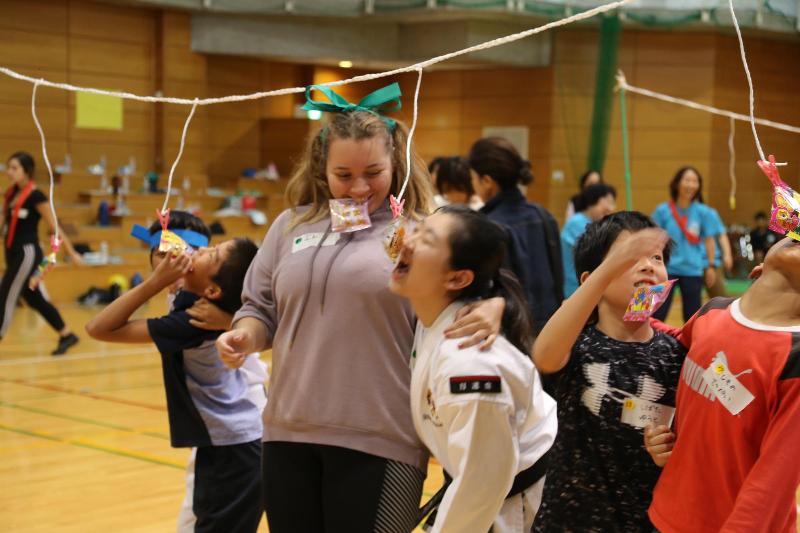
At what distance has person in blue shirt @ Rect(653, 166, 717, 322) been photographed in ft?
24.2

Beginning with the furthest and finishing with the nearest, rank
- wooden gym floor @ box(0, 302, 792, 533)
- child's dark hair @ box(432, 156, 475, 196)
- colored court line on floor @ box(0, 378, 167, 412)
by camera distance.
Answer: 1. colored court line on floor @ box(0, 378, 167, 412)
2. child's dark hair @ box(432, 156, 475, 196)
3. wooden gym floor @ box(0, 302, 792, 533)

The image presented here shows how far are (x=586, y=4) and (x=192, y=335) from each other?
475 inches

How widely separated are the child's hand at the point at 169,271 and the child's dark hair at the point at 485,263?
955 mm

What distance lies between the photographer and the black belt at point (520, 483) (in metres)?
2.15

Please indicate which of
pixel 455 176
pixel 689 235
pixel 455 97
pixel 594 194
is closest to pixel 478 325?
pixel 455 176

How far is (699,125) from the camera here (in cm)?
1586

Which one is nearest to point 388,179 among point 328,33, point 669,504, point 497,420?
point 497,420

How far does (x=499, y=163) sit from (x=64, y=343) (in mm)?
5280

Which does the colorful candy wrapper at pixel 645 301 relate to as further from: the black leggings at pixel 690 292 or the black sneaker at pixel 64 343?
the black sneaker at pixel 64 343

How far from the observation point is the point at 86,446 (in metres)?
5.40

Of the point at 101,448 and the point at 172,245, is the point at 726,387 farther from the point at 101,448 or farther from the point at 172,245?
the point at 101,448

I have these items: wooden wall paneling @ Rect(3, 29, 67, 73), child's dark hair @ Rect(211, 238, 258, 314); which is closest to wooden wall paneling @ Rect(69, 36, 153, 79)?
wooden wall paneling @ Rect(3, 29, 67, 73)

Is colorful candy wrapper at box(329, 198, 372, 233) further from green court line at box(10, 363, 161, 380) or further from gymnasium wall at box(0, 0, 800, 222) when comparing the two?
gymnasium wall at box(0, 0, 800, 222)

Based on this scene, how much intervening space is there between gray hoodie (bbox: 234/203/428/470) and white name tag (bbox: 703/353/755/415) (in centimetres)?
65
